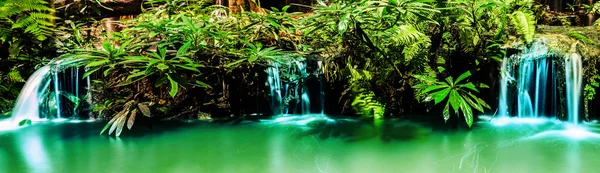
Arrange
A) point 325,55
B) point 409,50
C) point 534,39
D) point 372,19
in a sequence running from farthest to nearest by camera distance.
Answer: point 325,55
point 534,39
point 409,50
point 372,19

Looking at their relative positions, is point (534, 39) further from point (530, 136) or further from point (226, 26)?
point (226, 26)

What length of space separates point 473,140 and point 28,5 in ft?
15.2

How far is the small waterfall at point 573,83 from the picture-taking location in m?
3.94

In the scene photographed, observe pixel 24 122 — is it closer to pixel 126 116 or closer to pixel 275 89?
pixel 126 116

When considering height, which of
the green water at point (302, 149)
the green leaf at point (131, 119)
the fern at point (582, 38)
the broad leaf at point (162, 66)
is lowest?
the green water at point (302, 149)

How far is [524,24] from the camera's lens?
4.00m

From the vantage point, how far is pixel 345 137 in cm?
355

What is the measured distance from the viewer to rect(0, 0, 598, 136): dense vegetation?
3.77 meters

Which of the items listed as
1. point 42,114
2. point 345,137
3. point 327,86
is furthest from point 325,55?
point 42,114

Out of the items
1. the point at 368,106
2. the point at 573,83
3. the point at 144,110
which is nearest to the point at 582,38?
the point at 573,83

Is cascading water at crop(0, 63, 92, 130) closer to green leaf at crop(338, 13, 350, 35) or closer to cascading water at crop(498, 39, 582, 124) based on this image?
green leaf at crop(338, 13, 350, 35)

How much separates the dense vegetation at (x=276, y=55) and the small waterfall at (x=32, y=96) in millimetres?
340

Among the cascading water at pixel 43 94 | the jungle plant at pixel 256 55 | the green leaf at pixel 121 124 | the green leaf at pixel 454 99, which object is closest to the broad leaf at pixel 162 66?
the green leaf at pixel 121 124

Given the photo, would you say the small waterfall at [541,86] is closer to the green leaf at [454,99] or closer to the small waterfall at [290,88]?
the green leaf at [454,99]
